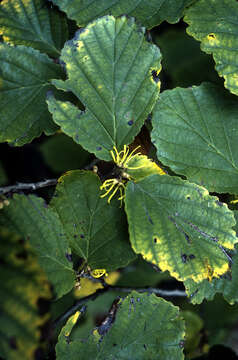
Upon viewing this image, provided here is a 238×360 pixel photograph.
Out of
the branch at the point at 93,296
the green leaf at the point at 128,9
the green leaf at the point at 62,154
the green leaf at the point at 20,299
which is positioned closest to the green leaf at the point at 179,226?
the branch at the point at 93,296

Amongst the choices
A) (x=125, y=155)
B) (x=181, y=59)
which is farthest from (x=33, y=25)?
(x=181, y=59)

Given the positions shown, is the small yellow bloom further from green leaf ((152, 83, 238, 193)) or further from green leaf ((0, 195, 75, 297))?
green leaf ((152, 83, 238, 193))

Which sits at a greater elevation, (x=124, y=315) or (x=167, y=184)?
(x=167, y=184)

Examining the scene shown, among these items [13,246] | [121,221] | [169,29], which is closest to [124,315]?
[121,221]

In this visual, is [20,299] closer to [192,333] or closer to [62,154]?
[192,333]

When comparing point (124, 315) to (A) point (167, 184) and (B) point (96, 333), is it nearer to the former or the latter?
(B) point (96, 333)

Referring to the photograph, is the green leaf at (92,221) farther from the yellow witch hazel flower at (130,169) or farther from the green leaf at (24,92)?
the green leaf at (24,92)

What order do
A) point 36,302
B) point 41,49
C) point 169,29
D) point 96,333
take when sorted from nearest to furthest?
point 36,302 < point 96,333 < point 41,49 < point 169,29
